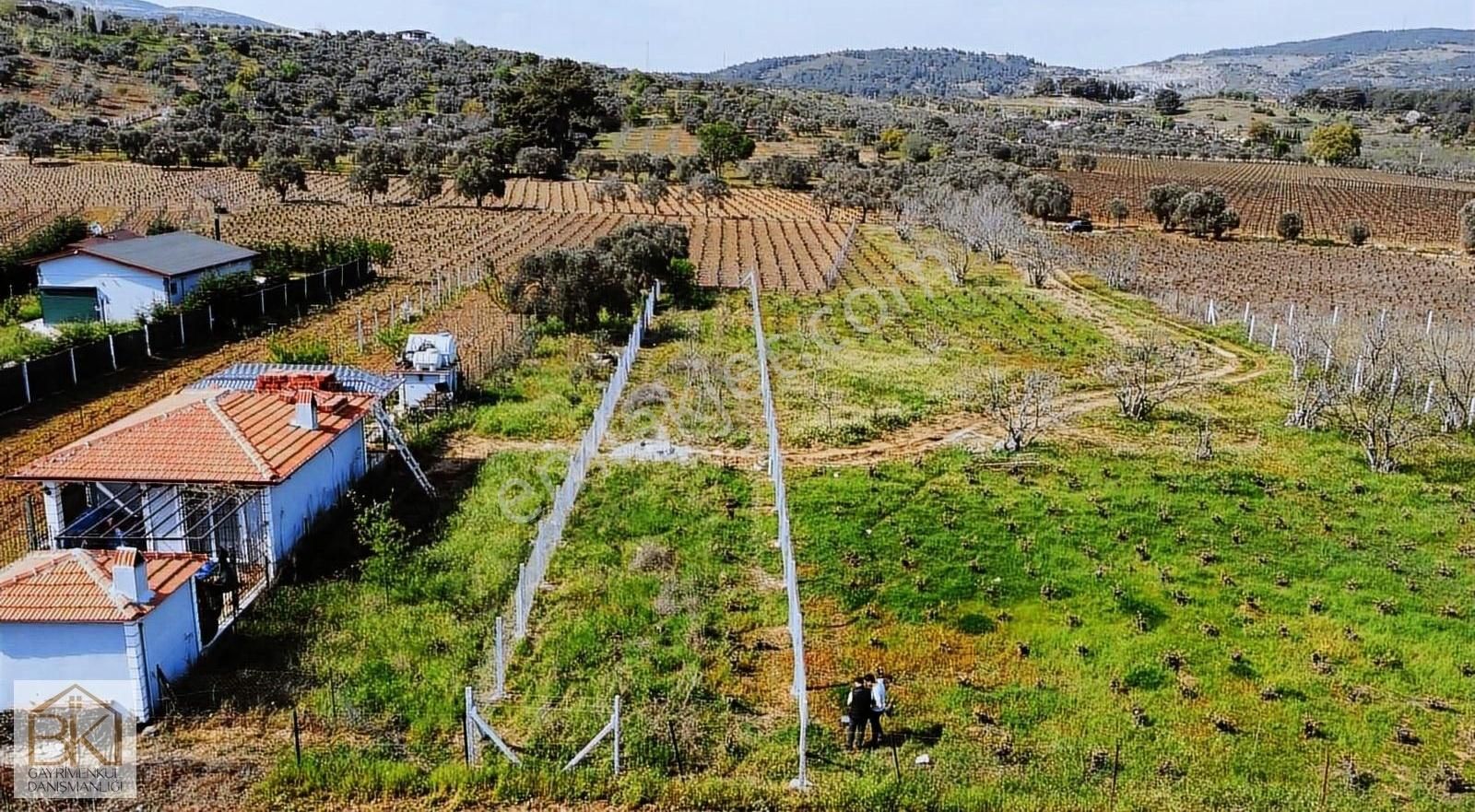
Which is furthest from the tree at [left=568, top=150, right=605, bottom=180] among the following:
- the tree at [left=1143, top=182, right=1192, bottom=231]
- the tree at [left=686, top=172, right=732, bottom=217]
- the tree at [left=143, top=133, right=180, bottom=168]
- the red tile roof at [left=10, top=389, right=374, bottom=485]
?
the red tile roof at [left=10, top=389, right=374, bottom=485]

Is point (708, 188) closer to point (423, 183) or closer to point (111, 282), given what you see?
point (423, 183)

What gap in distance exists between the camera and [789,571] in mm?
14492

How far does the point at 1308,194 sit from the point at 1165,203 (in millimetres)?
27149

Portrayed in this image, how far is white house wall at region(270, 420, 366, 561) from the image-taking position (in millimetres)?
15961

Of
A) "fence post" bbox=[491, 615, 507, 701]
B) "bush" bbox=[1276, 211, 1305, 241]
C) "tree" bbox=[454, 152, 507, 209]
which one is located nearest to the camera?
"fence post" bbox=[491, 615, 507, 701]

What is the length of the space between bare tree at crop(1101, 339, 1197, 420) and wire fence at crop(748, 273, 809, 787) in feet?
26.3

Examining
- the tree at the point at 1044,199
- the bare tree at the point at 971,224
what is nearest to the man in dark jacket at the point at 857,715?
the bare tree at the point at 971,224

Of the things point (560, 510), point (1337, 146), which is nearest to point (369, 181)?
point (560, 510)

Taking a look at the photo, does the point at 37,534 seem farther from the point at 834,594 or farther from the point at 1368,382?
the point at 1368,382

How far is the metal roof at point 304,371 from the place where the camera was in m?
20.3

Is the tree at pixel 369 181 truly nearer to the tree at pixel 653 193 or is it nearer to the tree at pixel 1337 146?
the tree at pixel 653 193

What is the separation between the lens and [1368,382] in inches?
982

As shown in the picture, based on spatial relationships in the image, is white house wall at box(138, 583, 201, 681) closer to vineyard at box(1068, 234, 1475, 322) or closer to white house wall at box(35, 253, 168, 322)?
white house wall at box(35, 253, 168, 322)

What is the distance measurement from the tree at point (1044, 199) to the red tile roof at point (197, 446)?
53.9 metres
